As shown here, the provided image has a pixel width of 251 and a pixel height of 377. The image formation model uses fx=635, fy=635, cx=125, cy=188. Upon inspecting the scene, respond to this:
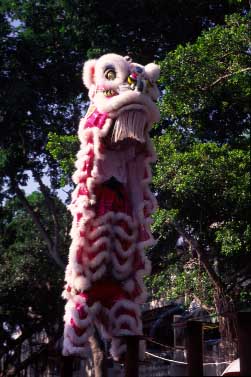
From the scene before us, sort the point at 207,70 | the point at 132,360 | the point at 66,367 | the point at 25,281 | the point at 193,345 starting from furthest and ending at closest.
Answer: the point at 25,281, the point at 207,70, the point at 66,367, the point at 132,360, the point at 193,345

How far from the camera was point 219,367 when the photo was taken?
797 centimetres

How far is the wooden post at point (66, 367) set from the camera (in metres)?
3.94

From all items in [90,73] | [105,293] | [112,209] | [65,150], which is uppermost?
[65,150]

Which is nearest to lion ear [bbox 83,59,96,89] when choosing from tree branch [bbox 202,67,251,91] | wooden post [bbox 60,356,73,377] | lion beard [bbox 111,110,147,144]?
lion beard [bbox 111,110,147,144]

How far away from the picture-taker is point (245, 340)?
2.72 meters

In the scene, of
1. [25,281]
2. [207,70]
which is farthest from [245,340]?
[25,281]

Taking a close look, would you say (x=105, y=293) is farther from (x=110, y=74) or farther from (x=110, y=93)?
(x=110, y=74)

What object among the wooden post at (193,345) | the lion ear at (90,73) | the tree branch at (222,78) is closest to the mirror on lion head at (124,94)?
the lion ear at (90,73)

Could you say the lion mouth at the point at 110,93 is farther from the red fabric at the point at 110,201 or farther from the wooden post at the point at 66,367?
the wooden post at the point at 66,367

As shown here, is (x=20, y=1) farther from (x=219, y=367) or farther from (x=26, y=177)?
(x=219, y=367)

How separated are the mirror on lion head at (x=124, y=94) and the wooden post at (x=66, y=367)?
1597 millimetres

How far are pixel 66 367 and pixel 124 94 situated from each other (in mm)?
2003

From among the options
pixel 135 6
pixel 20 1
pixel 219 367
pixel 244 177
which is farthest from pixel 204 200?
pixel 20 1

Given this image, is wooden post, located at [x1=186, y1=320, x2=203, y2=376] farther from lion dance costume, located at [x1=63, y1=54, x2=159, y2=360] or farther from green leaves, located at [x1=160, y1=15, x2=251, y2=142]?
green leaves, located at [x1=160, y1=15, x2=251, y2=142]
